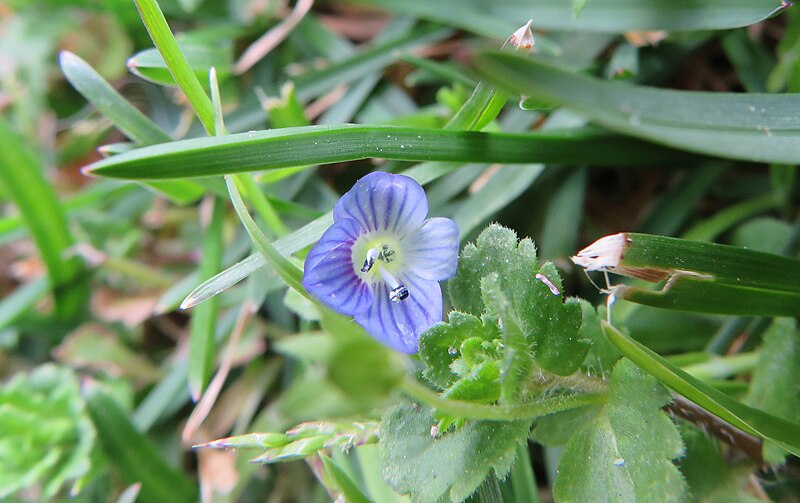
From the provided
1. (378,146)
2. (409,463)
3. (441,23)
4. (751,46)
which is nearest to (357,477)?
(409,463)

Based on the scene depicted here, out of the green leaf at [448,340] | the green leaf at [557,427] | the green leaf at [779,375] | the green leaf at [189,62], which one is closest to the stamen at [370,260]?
the green leaf at [448,340]

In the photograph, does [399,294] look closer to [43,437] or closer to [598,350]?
[598,350]

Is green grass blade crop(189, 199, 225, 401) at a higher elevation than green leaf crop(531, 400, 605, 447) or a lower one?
lower

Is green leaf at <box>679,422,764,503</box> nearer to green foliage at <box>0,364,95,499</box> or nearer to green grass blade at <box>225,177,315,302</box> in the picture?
green grass blade at <box>225,177,315,302</box>

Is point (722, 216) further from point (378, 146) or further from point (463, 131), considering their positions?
point (378, 146)

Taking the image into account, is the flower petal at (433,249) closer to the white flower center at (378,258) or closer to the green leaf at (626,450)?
the white flower center at (378,258)

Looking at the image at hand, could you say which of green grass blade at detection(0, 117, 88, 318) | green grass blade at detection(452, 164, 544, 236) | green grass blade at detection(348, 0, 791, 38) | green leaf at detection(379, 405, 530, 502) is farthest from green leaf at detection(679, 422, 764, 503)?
green grass blade at detection(0, 117, 88, 318)
